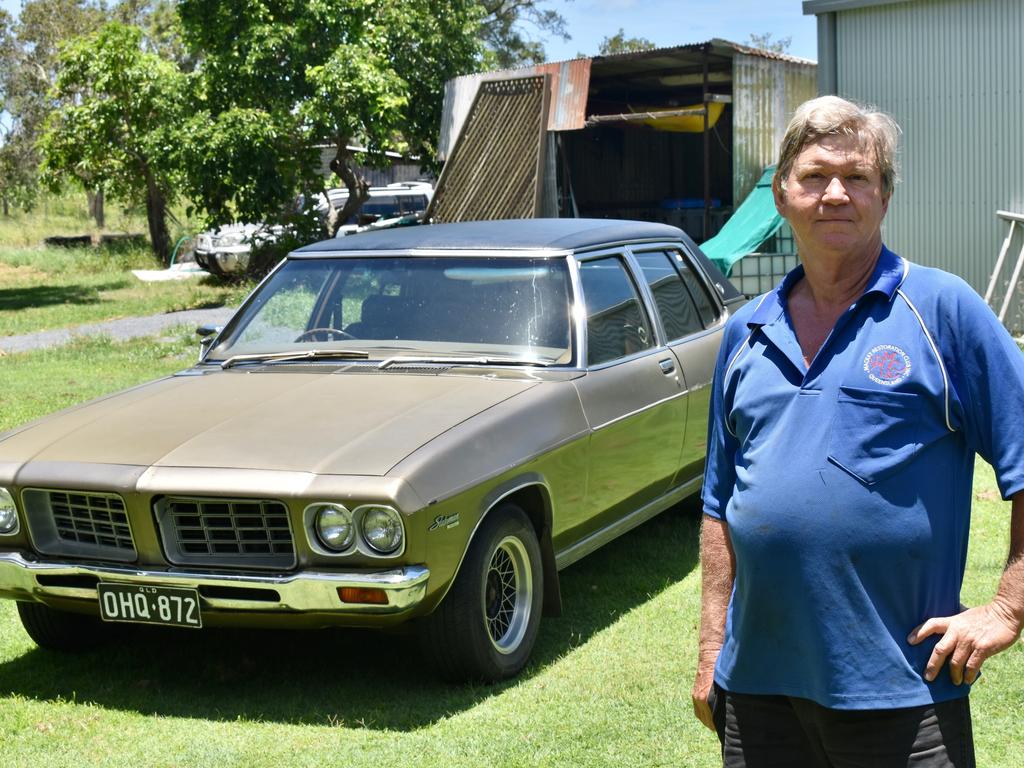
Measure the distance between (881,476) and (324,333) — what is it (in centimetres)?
411

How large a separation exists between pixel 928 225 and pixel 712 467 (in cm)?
1162

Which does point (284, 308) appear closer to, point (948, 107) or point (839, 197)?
point (839, 197)

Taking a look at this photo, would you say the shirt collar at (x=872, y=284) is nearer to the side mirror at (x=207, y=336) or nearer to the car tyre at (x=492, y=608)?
the car tyre at (x=492, y=608)

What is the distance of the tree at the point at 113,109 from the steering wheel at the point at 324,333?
15.1 metres

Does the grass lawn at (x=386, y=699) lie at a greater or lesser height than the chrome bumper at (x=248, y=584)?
lesser

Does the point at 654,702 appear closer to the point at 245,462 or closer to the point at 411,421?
the point at 411,421

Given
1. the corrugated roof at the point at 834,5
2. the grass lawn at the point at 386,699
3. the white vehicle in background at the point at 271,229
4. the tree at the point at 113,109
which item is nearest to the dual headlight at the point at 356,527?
the grass lawn at the point at 386,699

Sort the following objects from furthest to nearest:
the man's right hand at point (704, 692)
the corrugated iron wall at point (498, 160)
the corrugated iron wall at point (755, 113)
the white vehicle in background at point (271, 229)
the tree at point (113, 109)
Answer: the white vehicle in background at point (271, 229) < the tree at point (113, 109) < the corrugated iron wall at point (498, 160) < the corrugated iron wall at point (755, 113) < the man's right hand at point (704, 692)

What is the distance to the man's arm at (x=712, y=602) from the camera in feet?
8.80

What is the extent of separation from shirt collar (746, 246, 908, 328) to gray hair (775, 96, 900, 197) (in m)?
0.15

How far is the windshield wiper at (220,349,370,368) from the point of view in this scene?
5812 mm

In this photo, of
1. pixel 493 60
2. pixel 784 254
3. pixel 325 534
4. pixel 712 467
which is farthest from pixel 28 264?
pixel 712 467

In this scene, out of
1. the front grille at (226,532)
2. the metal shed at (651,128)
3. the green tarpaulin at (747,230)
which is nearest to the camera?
the front grille at (226,532)

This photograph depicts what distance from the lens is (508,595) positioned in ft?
16.6
